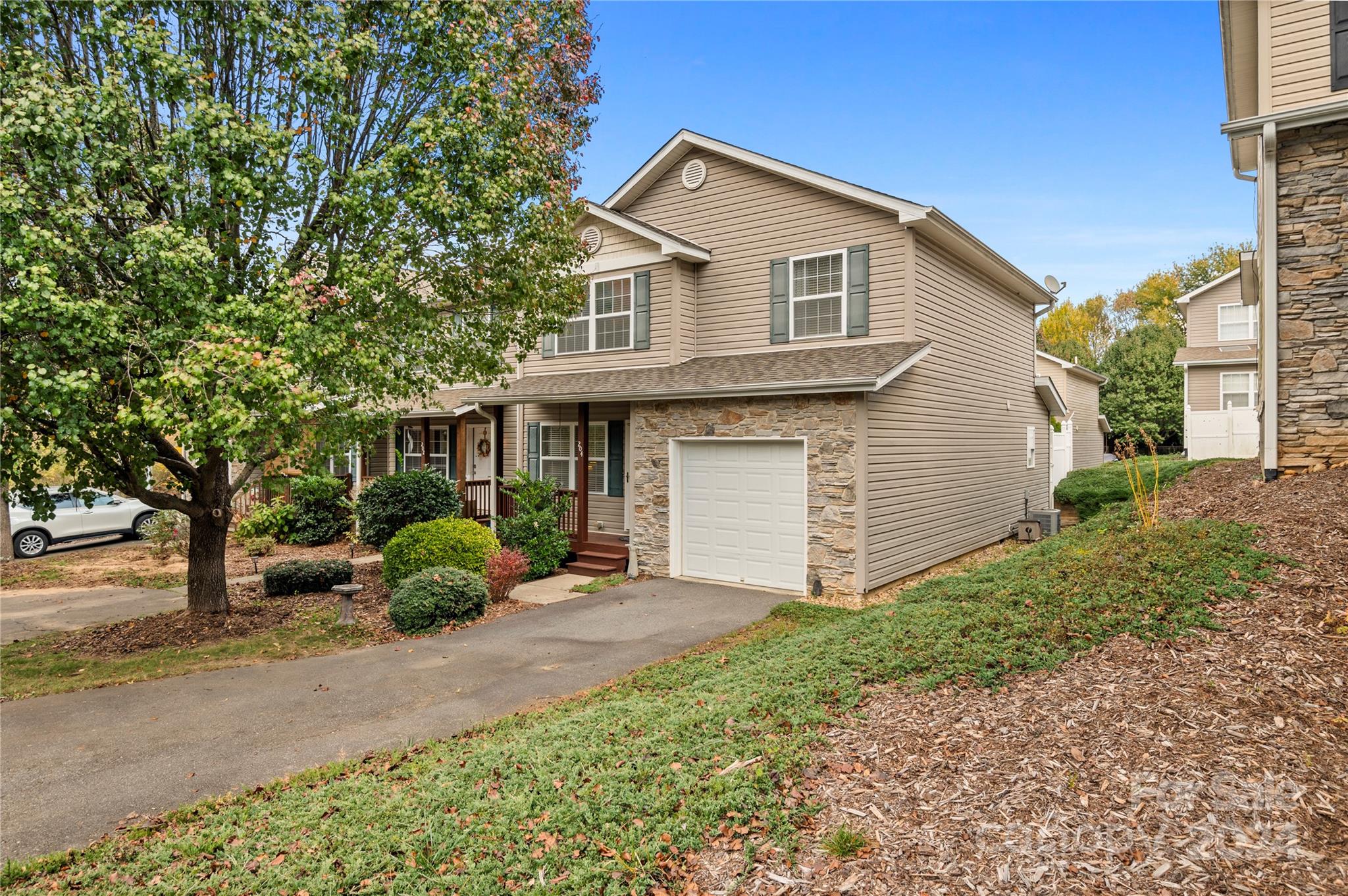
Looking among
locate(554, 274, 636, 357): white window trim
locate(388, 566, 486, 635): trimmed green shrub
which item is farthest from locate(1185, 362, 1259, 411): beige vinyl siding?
locate(388, 566, 486, 635): trimmed green shrub

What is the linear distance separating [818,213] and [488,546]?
7689 millimetres

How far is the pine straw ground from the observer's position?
113 inches

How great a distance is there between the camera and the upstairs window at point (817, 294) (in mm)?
11836

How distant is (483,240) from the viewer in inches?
373

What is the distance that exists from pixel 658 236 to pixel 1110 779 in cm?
1099

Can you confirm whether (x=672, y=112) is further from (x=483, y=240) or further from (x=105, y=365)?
(x=105, y=365)

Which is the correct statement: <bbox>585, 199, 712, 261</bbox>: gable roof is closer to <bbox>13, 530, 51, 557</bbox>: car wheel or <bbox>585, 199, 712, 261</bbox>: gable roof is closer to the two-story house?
the two-story house

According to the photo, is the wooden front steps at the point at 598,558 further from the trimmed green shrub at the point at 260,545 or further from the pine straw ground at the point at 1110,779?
the pine straw ground at the point at 1110,779

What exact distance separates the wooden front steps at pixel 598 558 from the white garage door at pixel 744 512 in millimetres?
1367

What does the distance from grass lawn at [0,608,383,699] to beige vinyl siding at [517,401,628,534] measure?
18.2ft

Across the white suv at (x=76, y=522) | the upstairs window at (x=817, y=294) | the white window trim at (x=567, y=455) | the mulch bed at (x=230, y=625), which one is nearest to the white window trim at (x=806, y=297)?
the upstairs window at (x=817, y=294)

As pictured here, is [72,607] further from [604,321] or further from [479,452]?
[604,321]

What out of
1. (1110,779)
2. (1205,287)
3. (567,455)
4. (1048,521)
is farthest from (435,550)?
(1205,287)

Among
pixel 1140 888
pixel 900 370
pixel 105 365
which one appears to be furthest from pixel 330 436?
pixel 1140 888
